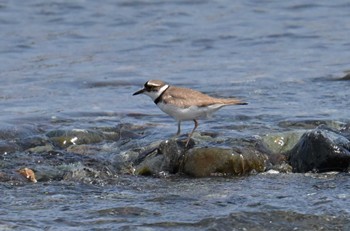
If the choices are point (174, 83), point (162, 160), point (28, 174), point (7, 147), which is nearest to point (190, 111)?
point (162, 160)

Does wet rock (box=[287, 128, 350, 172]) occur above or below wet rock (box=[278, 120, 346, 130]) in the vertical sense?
above

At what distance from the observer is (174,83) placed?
480 inches

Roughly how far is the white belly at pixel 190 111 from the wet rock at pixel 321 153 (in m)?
0.83

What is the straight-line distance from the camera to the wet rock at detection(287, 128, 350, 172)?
8.07 metres

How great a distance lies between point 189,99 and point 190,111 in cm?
11

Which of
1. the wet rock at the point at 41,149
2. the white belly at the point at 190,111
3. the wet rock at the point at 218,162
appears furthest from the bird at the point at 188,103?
the wet rock at the point at 41,149

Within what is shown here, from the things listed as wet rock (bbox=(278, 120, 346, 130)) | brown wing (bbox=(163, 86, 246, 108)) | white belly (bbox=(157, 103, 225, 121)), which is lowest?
wet rock (bbox=(278, 120, 346, 130))

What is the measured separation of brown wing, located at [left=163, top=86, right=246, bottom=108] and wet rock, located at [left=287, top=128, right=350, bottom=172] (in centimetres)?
70

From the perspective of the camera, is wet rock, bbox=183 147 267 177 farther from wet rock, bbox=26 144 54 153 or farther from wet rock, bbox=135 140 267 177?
wet rock, bbox=26 144 54 153

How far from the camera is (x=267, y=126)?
978 centimetres

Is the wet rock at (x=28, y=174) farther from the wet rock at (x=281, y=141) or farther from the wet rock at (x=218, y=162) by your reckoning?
the wet rock at (x=281, y=141)

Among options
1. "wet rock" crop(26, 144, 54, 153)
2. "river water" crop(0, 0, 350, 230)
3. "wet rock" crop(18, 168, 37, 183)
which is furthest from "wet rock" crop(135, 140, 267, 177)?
"wet rock" crop(26, 144, 54, 153)

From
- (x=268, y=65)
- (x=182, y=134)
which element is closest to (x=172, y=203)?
(x=182, y=134)

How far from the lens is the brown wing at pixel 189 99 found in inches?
329
